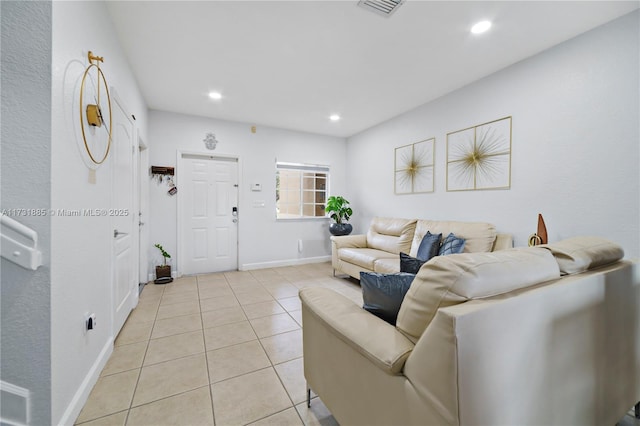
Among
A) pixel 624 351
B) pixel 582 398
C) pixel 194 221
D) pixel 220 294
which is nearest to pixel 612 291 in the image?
pixel 624 351

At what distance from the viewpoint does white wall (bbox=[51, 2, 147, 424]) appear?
1.24 m

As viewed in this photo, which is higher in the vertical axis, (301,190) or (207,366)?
(301,190)

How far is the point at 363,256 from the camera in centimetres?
355

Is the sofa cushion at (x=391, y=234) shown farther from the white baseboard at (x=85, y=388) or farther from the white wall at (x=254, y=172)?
the white baseboard at (x=85, y=388)

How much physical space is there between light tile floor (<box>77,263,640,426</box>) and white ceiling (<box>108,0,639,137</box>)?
264 centimetres

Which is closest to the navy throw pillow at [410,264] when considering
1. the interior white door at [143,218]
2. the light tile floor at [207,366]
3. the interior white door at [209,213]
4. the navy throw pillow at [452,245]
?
the light tile floor at [207,366]

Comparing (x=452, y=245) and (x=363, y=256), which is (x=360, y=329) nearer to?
(x=452, y=245)

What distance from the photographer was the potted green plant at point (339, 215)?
481 cm

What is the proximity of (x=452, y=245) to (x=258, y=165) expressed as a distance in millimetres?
3377

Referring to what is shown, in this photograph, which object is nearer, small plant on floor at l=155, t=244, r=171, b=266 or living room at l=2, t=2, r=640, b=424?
living room at l=2, t=2, r=640, b=424

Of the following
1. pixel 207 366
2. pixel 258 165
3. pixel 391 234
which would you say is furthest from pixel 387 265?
pixel 258 165

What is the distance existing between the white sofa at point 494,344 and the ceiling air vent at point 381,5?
192 centimetres

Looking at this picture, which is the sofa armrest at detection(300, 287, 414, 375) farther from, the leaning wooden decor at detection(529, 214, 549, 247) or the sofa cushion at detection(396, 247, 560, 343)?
the leaning wooden decor at detection(529, 214, 549, 247)

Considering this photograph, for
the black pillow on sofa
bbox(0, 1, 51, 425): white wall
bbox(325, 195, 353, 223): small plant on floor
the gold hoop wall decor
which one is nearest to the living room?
bbox(0, 1, 51, 425): white wall
